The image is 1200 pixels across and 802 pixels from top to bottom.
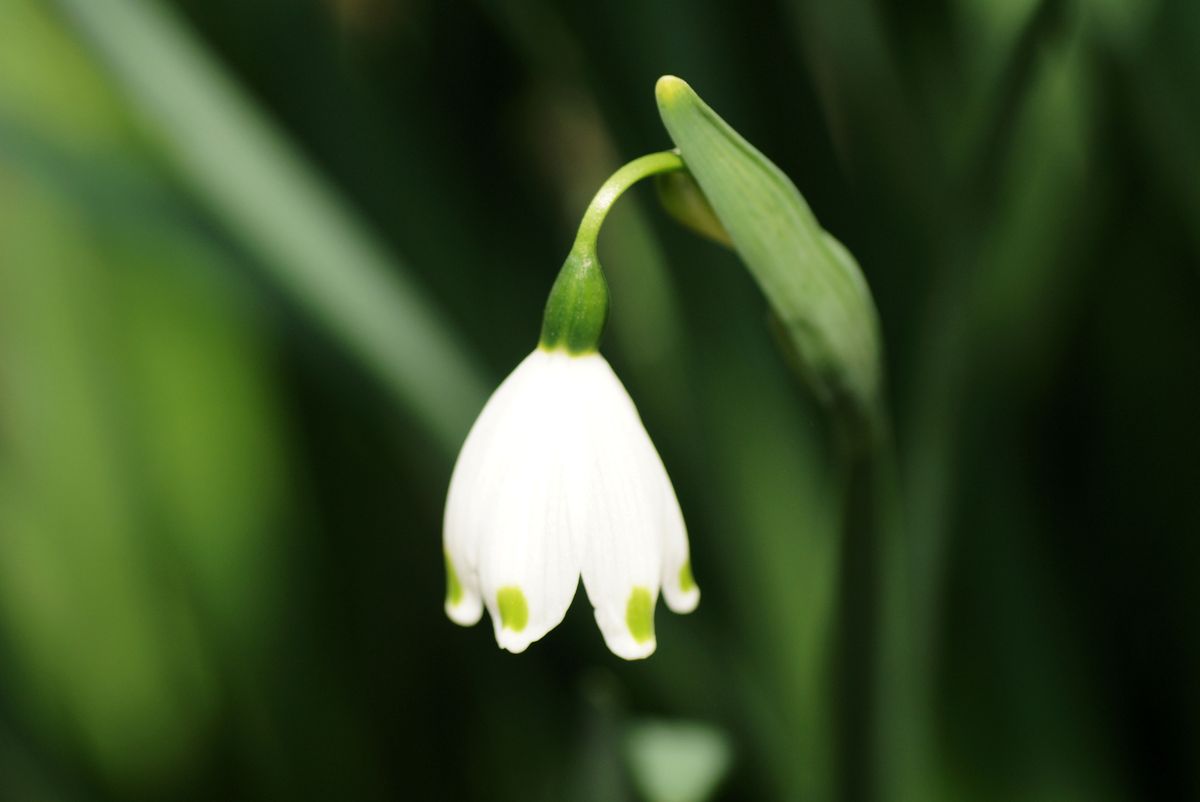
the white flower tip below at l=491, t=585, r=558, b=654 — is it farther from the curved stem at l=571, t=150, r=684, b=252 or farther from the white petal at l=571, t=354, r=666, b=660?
the curved stem at l=571, t=150, r=684, b=252

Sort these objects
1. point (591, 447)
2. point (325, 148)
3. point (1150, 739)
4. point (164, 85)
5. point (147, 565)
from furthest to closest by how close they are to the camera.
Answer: point (147, 565) < point (325, 148) < point (1150, 739) < point (164, 85) < point (591, 447)

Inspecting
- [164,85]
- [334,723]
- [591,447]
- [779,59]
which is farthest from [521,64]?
[591,447]

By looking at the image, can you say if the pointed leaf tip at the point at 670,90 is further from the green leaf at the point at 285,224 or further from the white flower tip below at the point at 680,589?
the green leaf at the point at 285,224

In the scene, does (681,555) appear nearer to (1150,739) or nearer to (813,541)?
(813,541)

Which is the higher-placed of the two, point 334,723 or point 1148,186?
point 1148,186

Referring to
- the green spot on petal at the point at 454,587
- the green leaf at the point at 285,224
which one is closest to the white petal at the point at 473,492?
the green spot on petal at the point at 454,587

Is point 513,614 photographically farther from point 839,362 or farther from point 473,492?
point 839,362

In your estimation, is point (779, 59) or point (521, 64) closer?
point (779, 59)
